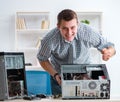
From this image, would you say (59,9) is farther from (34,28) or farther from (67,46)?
(67,46)

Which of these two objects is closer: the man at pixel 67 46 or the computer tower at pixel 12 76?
the computer tower at pixel 12 76

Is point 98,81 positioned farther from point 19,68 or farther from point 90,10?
point 90,10

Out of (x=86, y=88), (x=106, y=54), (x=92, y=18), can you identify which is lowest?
(x=86, y=88)

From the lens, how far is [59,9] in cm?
475

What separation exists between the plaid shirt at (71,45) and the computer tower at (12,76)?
417 mm

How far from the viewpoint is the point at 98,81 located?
1471mm

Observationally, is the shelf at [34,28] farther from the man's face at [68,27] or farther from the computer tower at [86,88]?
the computer tower at [86,88]

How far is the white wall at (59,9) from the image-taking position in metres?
4.73

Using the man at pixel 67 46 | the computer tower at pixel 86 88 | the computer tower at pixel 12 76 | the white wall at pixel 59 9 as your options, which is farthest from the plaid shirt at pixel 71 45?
the white wall at pixel 59 9

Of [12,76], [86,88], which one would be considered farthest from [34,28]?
[86,88]

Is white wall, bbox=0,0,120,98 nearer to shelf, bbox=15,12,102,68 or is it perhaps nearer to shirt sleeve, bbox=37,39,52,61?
shelf, bbox=15,12,102,68

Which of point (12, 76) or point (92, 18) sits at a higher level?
point (92, 18)

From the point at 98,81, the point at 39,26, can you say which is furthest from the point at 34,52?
the point at 98,81

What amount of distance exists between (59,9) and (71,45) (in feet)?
9.20
